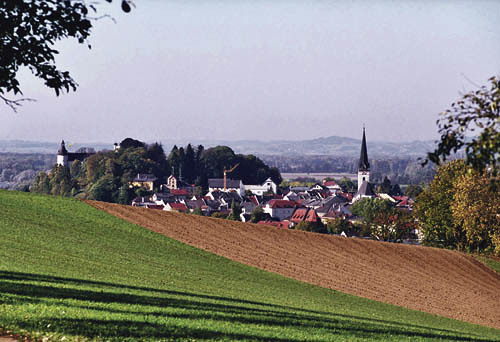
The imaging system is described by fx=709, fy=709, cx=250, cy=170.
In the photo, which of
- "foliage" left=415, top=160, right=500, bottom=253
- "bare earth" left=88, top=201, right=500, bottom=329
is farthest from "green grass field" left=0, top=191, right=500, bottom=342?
"foliage" left=415, top=160, right=500, bottom=253

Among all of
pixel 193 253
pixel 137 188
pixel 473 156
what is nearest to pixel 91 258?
pixel 193 253

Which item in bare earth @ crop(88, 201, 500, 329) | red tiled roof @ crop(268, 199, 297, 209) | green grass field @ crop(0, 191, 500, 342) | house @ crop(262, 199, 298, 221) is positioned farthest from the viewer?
red tiled roof @ crop(268, 199, 297, 209)

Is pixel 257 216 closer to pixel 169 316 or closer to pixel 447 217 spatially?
pixel 447 217

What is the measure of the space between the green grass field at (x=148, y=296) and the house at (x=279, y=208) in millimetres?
145746

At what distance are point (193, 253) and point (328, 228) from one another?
90.3 m

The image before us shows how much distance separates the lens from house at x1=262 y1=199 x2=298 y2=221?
616 ft

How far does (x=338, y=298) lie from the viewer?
28641 mm

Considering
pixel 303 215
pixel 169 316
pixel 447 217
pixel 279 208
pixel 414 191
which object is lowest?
pixel 279 208

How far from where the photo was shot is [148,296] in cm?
1898

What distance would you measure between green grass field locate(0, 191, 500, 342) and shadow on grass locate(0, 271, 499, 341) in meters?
A: 0.03

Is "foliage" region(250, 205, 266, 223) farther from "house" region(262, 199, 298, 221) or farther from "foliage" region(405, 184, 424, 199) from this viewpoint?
"foliage" region(405, 184, 424, 199)

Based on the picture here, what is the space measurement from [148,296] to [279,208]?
171 meters

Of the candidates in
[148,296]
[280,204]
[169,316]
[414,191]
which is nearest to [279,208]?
[280,204]

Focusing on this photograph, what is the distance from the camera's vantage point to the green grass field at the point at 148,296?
530 inches
